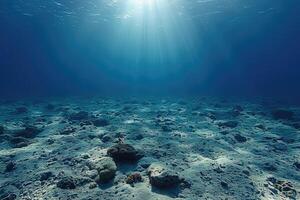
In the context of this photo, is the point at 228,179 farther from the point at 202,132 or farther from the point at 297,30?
the point at 297,30

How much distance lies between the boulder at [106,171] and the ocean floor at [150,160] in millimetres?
25

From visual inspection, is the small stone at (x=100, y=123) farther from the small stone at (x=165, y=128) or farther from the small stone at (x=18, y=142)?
the small stone at (x=18, y=142)

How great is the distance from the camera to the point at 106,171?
6406 millimetres

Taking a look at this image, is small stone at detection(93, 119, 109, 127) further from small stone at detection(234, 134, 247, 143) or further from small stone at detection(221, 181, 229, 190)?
small stone at detection(221, 181, 229, 190)

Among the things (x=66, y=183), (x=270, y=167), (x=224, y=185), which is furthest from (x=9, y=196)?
(x=270, y=167)

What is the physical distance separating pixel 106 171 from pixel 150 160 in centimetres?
159

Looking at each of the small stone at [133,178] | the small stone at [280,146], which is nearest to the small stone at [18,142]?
the small stone at [133,178]

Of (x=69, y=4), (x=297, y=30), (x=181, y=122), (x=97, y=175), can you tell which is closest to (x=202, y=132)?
(x=181, y=122)

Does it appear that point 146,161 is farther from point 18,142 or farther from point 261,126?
point 261,126

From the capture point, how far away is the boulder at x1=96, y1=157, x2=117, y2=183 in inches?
250

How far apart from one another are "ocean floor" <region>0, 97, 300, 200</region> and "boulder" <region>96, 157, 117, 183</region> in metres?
0.02

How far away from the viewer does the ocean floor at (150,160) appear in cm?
602

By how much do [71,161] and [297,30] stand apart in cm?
5345

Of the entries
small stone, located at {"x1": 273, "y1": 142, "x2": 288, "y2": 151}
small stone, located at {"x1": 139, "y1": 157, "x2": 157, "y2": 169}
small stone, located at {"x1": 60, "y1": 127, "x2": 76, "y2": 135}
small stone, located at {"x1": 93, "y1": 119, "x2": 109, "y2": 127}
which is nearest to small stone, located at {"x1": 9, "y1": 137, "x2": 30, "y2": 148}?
small stone, located at {"x1": 60, "y1": 127, "x2": 76, "y2": 135}
